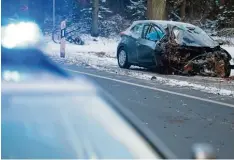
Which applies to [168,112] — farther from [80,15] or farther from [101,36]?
[80,15]

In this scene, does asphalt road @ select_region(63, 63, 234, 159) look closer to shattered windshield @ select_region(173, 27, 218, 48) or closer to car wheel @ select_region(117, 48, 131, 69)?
shattered windshield @ select_region(173, 27, 218, 48)

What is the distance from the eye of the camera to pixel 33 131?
2.65m

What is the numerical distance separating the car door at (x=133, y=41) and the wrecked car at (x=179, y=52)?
72mm

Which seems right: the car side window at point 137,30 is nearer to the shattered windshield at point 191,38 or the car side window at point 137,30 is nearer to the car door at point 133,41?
the car door at point 133,41

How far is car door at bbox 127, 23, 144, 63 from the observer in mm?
14891

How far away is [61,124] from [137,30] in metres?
12.8

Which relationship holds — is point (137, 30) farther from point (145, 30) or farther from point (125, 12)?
point (125, 12)

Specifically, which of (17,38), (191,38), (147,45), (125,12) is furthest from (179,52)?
(125,12)

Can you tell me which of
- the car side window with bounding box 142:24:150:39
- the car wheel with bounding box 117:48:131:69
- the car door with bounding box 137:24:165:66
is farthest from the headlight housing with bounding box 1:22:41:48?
the car wheel with bounding box 117:48:131:69

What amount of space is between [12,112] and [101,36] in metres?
28.6

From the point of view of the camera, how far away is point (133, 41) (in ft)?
49.5

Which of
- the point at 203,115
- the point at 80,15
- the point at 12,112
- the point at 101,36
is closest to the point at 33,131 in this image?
the point at 12,112

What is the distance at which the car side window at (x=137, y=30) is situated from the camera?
1505 cm

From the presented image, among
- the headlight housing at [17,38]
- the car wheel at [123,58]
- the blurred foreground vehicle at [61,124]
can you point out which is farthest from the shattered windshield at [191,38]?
the blurred foreground vehicle at [61,124]
